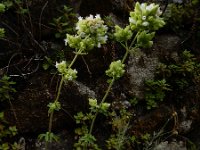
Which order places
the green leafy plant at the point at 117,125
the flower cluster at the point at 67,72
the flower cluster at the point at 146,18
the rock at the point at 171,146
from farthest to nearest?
the rock at the point at 171,146
the green leafy plant at the point at 117,125
the flower cluster at the point at 67,72
the flower cluster at the point at 146,18

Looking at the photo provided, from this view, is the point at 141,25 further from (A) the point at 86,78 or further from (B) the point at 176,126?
(B) the point at 176,126

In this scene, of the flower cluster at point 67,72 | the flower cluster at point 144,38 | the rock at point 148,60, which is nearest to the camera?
the flower cluster at point 144,38

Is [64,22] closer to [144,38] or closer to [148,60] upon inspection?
[148,60]

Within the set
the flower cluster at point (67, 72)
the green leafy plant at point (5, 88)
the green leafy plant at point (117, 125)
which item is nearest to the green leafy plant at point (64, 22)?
the green leafy plant at point (5, 88)

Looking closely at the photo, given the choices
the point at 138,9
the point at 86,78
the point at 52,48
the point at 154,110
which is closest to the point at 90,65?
the point at 86,78

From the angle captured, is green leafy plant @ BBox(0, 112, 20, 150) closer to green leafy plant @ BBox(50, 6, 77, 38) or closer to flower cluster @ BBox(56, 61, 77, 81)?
flower cluster @ BBox(56, 61, 77, 81)

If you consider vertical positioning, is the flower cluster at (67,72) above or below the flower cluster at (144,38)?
below

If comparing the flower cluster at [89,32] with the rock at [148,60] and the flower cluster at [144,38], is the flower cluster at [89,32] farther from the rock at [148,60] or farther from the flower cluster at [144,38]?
the rock at [148,60]
